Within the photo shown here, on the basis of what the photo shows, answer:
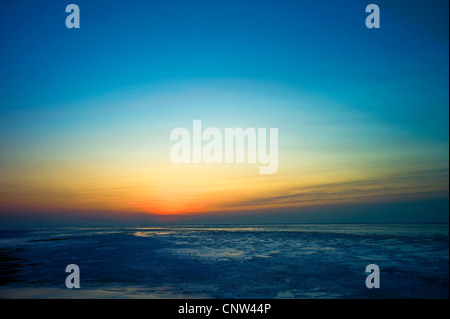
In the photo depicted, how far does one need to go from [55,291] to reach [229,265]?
790 cm
